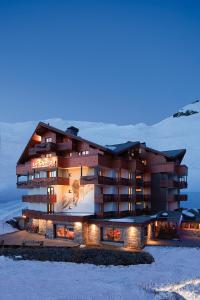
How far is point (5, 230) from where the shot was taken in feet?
129

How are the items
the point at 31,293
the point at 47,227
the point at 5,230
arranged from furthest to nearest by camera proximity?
the point at 5,230 → the point at 47,227 → the point at 31,293

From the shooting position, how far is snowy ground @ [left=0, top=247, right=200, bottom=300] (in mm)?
13968

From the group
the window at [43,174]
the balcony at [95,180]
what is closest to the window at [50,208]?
the window at [43,174]

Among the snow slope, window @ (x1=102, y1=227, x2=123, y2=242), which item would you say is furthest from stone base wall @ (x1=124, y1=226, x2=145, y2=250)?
the snow slope

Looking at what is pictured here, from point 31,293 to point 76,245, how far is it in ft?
48.5

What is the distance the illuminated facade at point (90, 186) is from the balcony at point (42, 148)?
1.4 inches

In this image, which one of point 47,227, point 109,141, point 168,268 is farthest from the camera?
point 109,141

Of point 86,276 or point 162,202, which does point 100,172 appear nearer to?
point 162,202

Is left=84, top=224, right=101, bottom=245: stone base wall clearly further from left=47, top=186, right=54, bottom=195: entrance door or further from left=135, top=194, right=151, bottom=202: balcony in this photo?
left=135, top=194, right=151, bottom=202: balcony

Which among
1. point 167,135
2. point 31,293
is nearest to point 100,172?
point 31,293

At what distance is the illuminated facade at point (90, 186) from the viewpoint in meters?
30.0

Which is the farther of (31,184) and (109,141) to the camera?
(109,141)

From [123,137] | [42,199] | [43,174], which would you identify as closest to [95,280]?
[42,199]

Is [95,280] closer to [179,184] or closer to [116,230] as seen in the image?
[116,230]
